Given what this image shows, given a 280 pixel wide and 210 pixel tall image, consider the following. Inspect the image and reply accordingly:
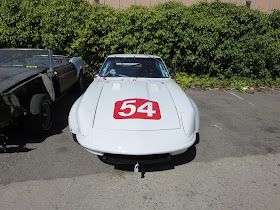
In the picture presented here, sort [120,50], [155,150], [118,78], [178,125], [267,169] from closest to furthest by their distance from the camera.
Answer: [155,150] < [178,125] < [267,169] < [118,78] < [120,50]

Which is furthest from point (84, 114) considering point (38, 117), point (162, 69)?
point (162, 69)

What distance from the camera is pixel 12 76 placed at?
135 inches

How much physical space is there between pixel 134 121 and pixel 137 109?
0.82 ft

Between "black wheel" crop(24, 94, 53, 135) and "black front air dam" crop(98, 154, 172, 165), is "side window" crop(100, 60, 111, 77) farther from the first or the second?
"black front air dam" crop(98, 154, 172, 165)

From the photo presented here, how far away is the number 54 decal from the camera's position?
2.67m

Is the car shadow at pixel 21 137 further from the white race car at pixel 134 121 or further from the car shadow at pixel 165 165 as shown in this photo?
the car shadow at pixel 165 165

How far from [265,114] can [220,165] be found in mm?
2924

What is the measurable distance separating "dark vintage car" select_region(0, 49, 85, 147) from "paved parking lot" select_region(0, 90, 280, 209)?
404 millimetres

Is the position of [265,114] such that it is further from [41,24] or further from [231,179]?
[41,24]

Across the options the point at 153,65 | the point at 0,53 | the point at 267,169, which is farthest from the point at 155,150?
the point at 0,53

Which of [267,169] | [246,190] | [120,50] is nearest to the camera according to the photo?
[246,190]

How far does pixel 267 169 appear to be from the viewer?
9.57 ft

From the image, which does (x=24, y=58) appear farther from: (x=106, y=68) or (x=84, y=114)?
(x=84, y=114)

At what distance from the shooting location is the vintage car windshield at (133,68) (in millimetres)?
4074
